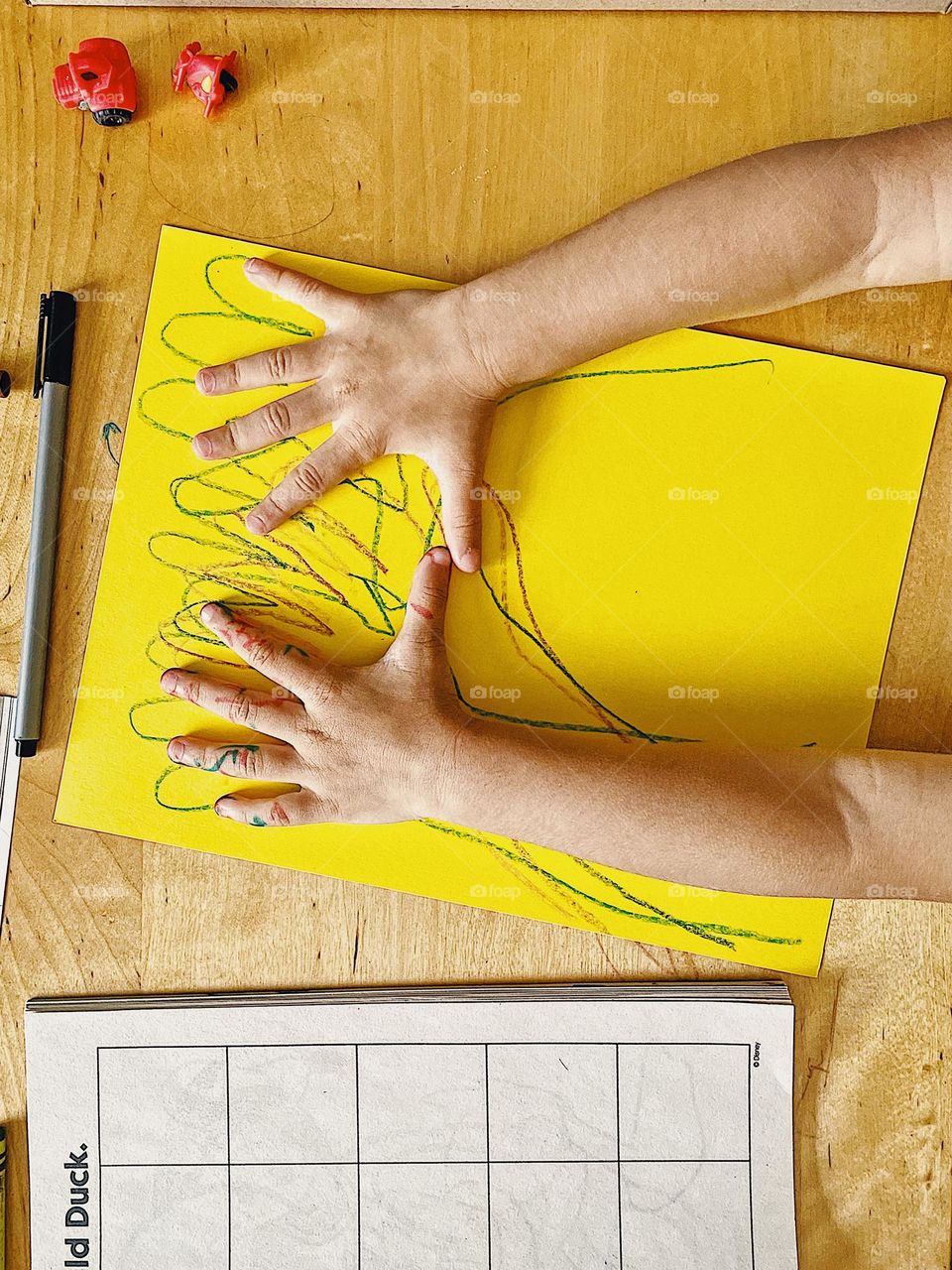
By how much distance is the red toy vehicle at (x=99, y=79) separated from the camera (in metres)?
0.54

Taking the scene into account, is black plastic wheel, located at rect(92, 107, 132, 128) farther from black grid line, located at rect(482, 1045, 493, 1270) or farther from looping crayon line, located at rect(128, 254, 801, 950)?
black grid line, located at rect(482, 1045, 493, 1270)

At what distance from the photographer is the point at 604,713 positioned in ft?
1.88

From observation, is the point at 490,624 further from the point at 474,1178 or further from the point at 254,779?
the point at 474,1178

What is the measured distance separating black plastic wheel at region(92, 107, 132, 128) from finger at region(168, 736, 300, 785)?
0.38 m

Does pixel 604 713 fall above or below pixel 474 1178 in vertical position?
above

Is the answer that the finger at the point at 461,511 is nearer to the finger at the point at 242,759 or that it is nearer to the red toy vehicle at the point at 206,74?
the finger at the point at 242,759

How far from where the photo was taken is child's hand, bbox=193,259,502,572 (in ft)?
1.79

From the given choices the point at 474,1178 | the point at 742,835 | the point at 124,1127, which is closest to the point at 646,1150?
the point at 474,1178

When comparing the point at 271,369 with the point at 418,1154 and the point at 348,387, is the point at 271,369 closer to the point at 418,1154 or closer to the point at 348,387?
the point at 348,387

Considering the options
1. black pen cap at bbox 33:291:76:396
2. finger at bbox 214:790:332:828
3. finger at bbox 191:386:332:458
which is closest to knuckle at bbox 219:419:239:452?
finger at bbox 191:386:332:458

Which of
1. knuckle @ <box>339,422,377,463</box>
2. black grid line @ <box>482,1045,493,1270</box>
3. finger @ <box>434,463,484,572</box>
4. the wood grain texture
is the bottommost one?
black grid line @ <box>482,1045,493,1270</box>

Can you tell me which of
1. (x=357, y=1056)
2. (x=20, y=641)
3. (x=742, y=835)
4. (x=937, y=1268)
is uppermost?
(x=20, y=641)

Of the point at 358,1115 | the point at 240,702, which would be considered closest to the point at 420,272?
the point at 240,702

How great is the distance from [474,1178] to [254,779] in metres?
0.29
